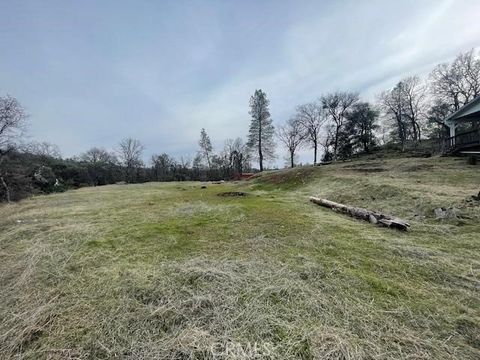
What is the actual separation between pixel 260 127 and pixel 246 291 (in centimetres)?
3471

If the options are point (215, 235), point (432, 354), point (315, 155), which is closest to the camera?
point (432, 354)

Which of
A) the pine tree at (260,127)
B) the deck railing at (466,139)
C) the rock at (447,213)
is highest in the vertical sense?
the pine tree at (260,127)

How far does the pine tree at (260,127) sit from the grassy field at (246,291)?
31367 millimetres

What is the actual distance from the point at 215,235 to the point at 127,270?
2072mm

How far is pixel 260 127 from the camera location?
36.2 metres

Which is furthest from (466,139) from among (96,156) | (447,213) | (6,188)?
(96,156)

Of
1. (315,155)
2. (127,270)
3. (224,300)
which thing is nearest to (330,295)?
(224,300)

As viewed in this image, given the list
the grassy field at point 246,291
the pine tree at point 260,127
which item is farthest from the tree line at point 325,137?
the grassy field at point 246,291

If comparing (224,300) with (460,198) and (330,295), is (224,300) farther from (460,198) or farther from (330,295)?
(460,198)

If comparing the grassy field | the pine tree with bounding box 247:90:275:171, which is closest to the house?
the grassy field

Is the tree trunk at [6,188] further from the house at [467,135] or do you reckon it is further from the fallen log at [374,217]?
the house at [467,135]

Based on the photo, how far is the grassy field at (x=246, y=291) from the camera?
2188 millimetres

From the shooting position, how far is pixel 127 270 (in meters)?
3.68

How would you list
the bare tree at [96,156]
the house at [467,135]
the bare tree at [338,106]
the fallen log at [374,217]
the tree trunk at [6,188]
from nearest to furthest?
the fallen log at [374,217], the house at [467,135], the tree trunk at [6,188], the bare tree at [338,106], the bare tree at [96,156]
